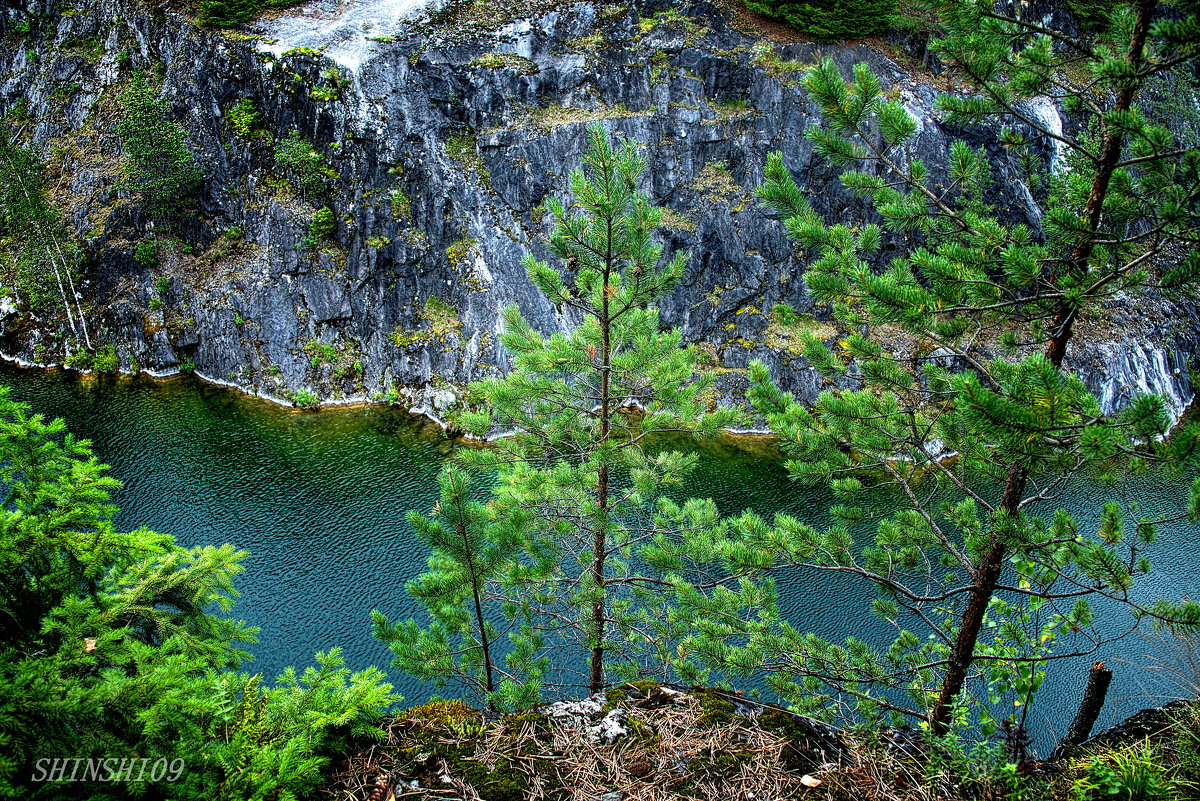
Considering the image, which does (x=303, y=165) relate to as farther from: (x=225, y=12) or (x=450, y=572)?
(x=450, y=572)

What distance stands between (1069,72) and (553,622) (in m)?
31.3

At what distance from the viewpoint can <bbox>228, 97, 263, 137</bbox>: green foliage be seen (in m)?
25.4

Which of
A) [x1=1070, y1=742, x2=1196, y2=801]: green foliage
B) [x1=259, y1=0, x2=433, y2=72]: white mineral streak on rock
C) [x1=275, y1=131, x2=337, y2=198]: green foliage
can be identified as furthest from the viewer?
[x1=259, y1=0, x2=433, y2=72]: white mineral streak on rock

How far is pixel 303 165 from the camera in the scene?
24641 mm

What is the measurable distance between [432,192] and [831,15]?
1778cm

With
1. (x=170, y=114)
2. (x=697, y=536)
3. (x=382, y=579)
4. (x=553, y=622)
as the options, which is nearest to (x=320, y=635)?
(x=382, y=579)

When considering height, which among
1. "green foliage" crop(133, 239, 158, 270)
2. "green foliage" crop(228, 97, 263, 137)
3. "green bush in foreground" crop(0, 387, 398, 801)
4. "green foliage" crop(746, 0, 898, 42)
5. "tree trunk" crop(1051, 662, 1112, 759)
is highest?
"green foliage" crop(746, 0, 898, 42)

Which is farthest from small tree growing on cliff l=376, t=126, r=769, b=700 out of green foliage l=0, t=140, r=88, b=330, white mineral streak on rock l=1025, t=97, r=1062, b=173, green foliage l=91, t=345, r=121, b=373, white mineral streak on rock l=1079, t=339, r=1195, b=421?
green foliage l=0, t=140, r=88, b=330

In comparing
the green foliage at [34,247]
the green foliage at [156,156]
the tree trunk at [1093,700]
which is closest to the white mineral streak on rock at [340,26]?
the green foliage at [156,156]

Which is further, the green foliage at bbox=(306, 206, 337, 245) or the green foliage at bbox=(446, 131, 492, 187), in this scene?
the green foliage at bbox=(306, 206, 337, 245)

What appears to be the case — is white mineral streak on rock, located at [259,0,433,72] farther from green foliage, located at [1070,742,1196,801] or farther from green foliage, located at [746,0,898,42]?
green foliage, located at [1070,742,1196,801]

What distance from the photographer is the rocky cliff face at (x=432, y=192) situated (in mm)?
23531

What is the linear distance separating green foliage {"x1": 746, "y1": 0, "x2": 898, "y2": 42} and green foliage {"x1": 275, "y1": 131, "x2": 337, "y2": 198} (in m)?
19.0

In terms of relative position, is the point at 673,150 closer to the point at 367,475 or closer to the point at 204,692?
the point at 367,475
